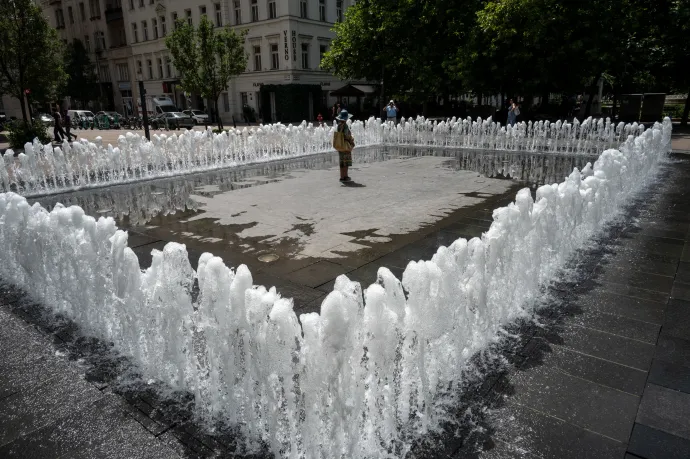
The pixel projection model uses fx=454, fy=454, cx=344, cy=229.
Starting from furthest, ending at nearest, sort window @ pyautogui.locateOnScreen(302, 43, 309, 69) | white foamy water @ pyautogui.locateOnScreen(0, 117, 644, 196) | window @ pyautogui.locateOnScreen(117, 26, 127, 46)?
1. window @ pyautogui.locateOnScreen(117, 26, 127, 46)
2. window @ pyautogui.locateOnScreen(302, 43, 309, 69)
3. white foamy water @ pyautogui.locateOnScreen(0, 117, 644, 196)

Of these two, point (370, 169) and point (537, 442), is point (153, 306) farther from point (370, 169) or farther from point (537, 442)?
point (370, 169)

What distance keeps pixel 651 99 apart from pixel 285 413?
2777 centimetres

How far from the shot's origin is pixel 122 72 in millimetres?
51156

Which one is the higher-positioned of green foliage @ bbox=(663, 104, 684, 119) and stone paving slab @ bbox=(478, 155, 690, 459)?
green foliage @ bbox=(663, 104, 684, 119)

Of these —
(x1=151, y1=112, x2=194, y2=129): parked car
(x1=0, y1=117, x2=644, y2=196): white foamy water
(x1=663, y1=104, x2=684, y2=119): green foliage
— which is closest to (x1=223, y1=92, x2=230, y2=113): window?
(x1=151, y1=112, x2=194, y2=129): parked car

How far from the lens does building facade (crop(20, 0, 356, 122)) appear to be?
36.4m

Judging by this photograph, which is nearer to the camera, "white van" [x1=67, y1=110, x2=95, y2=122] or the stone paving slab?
the stone paving slab

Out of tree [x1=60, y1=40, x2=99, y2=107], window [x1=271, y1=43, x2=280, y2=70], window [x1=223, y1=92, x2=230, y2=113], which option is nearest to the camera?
window [x1=271, y1=43, x2=280, y2=70]

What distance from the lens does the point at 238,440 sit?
2.67 metres

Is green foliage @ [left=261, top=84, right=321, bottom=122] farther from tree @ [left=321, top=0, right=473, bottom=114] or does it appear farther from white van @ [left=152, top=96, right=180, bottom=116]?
white van @ [left=152, top=96, right=180, bottom=116]

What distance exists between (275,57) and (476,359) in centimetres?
3788

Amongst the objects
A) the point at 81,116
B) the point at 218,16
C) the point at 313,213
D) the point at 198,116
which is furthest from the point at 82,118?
the point at 313,213

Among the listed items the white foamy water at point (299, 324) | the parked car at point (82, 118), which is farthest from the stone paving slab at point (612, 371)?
the parked car at point (82, 118)

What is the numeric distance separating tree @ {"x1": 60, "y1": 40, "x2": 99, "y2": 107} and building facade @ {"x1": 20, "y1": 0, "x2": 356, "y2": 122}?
268 cm
